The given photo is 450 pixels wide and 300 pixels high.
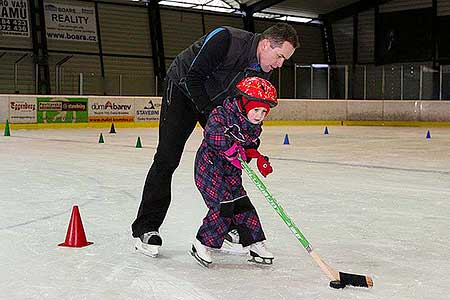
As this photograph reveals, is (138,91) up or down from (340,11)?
down

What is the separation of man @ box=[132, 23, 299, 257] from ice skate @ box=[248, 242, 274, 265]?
42 centimetres

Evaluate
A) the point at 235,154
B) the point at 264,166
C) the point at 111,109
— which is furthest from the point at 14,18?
the point at 264,166

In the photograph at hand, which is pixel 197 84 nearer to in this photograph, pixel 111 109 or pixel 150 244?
pixel 150 244

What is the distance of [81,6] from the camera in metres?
20.8

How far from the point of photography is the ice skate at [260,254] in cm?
269

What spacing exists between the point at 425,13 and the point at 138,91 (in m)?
12.1

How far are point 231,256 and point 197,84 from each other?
79 cm

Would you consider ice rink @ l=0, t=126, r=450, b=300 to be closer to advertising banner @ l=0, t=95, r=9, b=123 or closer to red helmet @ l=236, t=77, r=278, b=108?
red helmet @ l=236, t=77, r=278, b=108

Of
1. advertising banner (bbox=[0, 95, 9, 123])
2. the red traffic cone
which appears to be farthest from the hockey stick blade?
advertising banner (bbox=[0, 95, 9, 123])

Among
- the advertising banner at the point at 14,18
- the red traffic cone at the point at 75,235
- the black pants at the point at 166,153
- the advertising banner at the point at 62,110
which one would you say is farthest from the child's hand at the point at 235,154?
the advertising banner at the point at 14,18

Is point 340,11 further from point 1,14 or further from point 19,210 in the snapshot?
point 19,210

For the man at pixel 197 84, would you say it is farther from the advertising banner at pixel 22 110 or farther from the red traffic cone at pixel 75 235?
the advertising banner at pixel 22 110

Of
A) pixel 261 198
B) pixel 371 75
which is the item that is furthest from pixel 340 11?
pixel 261 198

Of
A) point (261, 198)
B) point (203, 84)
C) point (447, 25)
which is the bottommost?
point (261, 198)
